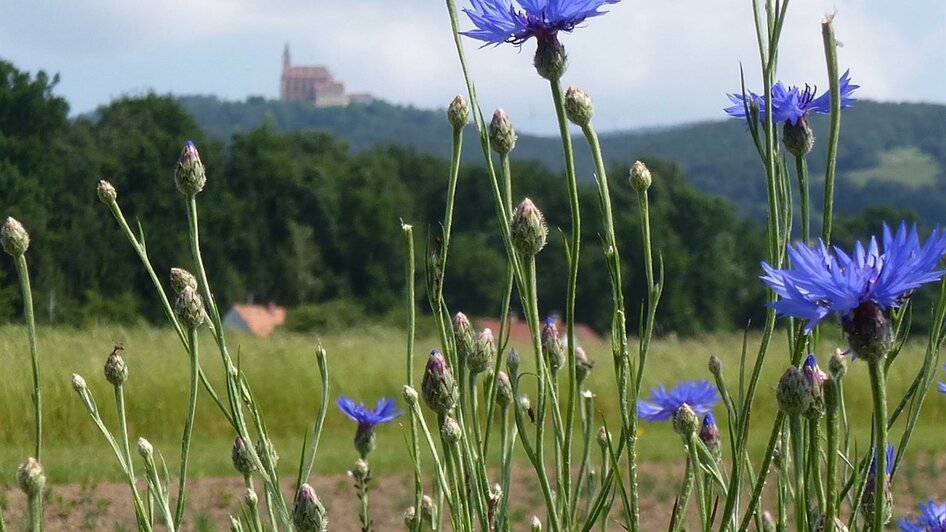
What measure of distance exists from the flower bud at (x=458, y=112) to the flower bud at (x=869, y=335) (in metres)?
0.66

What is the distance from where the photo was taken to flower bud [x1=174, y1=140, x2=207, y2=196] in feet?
3.84

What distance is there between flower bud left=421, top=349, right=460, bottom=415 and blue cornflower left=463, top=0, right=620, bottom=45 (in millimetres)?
314

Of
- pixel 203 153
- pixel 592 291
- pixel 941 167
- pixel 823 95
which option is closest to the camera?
pixel 823 95

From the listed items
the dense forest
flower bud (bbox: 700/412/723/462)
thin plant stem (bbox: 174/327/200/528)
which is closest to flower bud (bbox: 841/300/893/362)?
thin plant stem (bbox: 174/327/200/528)

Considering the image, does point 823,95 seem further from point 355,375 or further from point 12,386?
point 355,375

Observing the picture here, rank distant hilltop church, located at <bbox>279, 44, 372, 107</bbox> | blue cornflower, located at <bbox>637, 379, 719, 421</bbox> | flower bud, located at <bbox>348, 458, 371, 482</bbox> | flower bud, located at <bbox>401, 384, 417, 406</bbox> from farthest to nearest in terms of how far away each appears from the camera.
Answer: distant hilltop church, located at <bbox>279, 44, 372, 107</bbox>
blue cornflower, located at <bbox>637, 379, 719, 421</bbox>
flower bud, located at <bbox>348, 458, 371, 482</bbox>
flower bud, located at <bbox>401, 384, 417, 406</bbox>

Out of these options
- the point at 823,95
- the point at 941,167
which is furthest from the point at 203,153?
the point at 941,167

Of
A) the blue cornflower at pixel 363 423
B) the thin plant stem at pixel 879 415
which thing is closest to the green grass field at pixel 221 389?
the blue cornflower at pixel 363 423

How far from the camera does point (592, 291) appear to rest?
3262 centimetres

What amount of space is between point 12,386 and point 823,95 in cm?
559

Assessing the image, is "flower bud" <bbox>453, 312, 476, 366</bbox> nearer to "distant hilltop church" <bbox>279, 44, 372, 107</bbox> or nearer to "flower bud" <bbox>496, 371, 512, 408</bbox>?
"flower bud" <bbox>496, 371, 512, 408</bbox>

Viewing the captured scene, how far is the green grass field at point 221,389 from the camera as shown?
18.6 ft

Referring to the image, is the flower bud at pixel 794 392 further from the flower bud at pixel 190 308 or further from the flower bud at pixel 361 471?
the flower bud at pixel 361 471

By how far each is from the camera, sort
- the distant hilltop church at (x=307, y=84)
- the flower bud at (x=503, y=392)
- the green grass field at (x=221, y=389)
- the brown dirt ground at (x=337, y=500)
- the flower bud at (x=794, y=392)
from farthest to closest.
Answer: the distant hilltop church at (x=307, y=84), the green grass field at (x=221, y=389), the brown dirt ground at (x=337, y=500), the flower bud at (x=503, y=392), the flower bud at (x=794, y=392)
